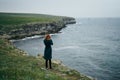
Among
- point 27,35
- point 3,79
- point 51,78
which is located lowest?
point 27,35

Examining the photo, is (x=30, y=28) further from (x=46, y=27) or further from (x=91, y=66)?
(x=91, y=66)

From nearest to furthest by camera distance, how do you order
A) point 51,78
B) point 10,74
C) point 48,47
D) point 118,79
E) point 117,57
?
point 10,74 < point 51,78 < point 48,47 < point 118,79 < point 117,57

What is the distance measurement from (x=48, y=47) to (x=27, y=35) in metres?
85.6

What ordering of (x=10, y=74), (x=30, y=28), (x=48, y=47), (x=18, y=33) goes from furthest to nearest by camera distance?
(x=30, y=28) < (x=18, y=33) < (x=48, y=47) < (x=10, y=74)

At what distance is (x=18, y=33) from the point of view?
10025cm

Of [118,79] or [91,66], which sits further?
[91,66]

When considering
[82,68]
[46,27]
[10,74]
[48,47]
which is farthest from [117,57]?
[46,27]

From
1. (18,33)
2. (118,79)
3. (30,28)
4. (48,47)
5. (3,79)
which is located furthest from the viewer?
(30,28)

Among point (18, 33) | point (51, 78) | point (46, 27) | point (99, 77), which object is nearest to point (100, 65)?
point (99, 77)

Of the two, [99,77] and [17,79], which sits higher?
[17,79]

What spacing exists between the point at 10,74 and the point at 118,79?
22.3m

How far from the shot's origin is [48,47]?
66.0ft

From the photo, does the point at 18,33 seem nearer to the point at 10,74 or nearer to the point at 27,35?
the point at 27,35

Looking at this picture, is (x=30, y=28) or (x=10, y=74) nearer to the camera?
(x=10, y=74)
